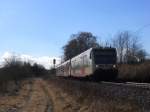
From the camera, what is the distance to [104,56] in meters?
35.8

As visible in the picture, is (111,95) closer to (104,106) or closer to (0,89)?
(104,106)

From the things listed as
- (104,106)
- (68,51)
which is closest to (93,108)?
(104,106)

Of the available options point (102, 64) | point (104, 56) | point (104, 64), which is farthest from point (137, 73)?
point (102, 64)

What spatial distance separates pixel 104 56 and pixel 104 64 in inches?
33.7

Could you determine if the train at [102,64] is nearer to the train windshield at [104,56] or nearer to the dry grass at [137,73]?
the train windshield at [104,56]

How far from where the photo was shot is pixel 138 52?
4045 inches

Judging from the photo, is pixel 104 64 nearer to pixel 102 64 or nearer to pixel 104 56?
pixel 102 64

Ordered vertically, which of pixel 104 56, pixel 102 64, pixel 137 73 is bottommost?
pixel 137 73

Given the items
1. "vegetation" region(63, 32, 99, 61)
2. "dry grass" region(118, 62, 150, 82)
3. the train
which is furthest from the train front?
"vegetation" region(63, 32, 99, 61)

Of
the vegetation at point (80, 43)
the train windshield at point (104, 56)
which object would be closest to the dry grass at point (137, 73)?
the train windshield at point (104, 56)

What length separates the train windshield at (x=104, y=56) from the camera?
35438 mm

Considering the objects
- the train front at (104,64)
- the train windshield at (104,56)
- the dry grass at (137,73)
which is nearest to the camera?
the train front at (104,64)

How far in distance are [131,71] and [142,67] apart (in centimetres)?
302

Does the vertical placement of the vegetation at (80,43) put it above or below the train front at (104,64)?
above
